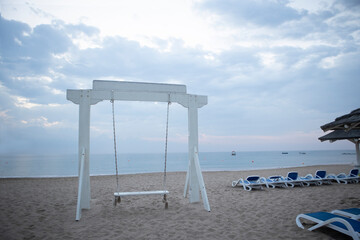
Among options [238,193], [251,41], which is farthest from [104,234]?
[251,41]

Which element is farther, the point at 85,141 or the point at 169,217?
the point at 85,141

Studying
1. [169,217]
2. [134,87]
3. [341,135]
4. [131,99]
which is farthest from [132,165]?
[169,217]

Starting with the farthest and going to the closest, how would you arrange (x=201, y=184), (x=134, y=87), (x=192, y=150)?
(x=192, y=150)
(x=134, y=87)
(x=201, y=184)

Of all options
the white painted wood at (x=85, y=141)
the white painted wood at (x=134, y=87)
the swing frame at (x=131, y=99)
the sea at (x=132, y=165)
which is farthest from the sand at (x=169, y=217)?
the sea at (x=132, y=165)

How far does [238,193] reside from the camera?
25.8 feet

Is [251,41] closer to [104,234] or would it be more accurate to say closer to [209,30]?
[209,30]

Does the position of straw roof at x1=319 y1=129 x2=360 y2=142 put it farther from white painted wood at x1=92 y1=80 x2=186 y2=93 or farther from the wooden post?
the wooden post

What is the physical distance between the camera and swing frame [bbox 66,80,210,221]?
5.76 m

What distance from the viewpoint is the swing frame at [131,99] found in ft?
18.9

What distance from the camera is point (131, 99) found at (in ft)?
20.5

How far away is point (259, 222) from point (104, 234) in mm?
3080

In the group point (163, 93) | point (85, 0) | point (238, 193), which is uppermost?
point (85, 0)

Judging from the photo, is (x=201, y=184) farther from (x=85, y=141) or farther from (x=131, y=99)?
(x=85, y=141)

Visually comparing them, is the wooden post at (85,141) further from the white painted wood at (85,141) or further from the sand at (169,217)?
the sand at (169,217)
